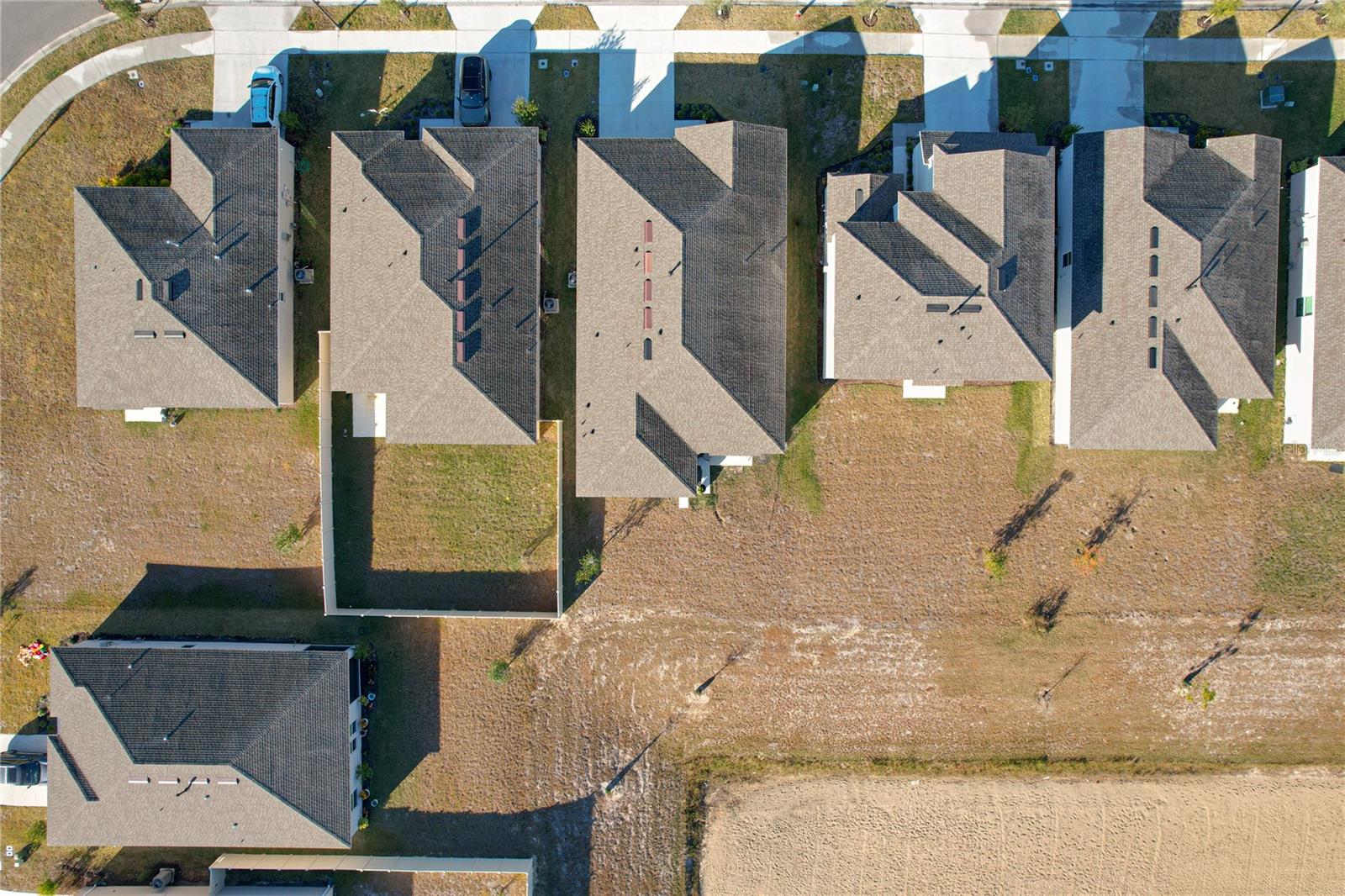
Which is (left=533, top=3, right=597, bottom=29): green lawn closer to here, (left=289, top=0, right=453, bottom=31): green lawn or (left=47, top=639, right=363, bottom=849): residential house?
(left=289, top=0, right=453, bottom=31): green lawn

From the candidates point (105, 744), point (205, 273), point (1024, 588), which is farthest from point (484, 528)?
point (1024, 588)

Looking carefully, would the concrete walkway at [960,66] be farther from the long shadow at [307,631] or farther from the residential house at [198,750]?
the residential house at [198,750]

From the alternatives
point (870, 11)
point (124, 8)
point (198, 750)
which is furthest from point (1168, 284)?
point (124, 8)

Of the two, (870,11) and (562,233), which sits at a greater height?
(870,11)

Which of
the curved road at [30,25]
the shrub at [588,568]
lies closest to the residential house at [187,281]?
the curved road at [30,25]

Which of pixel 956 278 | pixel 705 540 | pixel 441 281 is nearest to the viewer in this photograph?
pixel 956 278

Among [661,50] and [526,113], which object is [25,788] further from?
[661,50]

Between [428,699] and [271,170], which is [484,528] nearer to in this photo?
[428,699]
